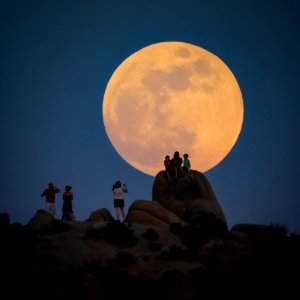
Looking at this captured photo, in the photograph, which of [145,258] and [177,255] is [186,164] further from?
[145,258]

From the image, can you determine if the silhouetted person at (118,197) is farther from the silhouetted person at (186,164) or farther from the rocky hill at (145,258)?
the silhouetted person at (186,164)

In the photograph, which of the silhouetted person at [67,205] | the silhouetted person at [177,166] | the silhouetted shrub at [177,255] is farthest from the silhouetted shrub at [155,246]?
the silhouetted person at [177,166]

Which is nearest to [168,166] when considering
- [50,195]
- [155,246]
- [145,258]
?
[50,195]

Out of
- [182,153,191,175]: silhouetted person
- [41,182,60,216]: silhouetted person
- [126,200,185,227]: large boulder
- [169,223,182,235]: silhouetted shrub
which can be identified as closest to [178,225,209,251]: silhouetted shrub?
[169,223,182,235]: silhouetted shrub

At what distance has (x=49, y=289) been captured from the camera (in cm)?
1282

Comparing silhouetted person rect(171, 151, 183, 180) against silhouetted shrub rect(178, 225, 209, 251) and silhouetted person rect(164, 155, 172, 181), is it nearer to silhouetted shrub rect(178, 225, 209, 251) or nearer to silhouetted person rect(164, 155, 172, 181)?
silhouetted person rect(164, 155, 172, 181)

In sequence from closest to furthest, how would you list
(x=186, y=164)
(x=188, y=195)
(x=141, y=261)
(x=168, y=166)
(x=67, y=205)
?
(x=141, y=261)
(x=67, y=205)
(x=188, y=195)
(x=168, y=166)
(x=186, y=164)

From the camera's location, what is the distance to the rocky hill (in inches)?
532

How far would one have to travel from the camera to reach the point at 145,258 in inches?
680

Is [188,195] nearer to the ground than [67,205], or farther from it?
farther from it

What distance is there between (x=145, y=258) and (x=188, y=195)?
12.5m

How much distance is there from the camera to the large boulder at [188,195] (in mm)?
26672

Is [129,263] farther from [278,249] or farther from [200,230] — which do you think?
[278,249]

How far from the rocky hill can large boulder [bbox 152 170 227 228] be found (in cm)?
196
